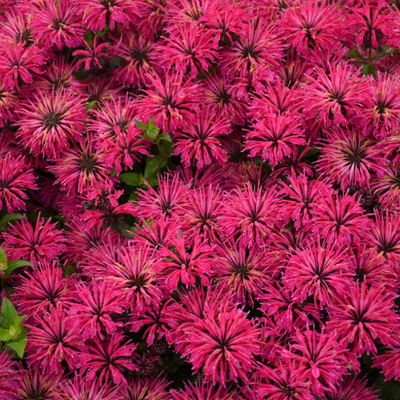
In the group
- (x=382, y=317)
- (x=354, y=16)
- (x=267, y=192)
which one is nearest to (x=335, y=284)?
(x=382, y=317)

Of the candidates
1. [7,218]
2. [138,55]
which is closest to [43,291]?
[7,218]

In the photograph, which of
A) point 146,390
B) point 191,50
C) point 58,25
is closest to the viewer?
point 146,390

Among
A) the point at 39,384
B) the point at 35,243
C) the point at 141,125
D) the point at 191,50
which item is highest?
the point at 191,50

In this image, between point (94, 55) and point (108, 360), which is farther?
point (94, 55)

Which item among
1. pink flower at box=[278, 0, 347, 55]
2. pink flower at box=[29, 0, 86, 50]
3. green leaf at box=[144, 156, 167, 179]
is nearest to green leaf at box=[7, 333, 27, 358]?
green leaf at box=[144, 156, 167, 179]

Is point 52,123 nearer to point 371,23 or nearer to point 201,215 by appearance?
point 201,215

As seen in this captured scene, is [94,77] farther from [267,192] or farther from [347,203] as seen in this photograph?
[347,203]

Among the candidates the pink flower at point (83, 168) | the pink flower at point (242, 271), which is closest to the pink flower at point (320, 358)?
the pink flower at point (242, 271)
